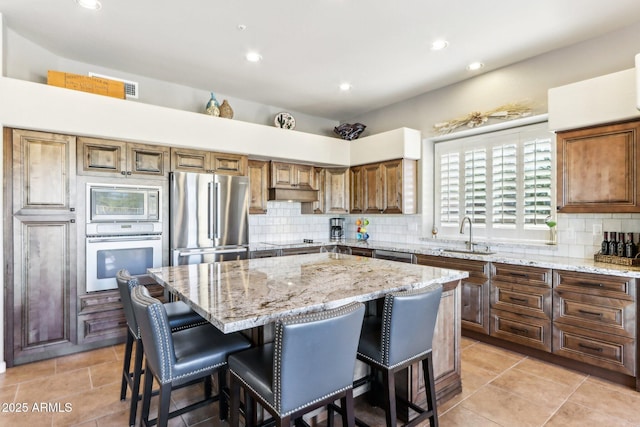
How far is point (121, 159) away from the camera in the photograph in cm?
339

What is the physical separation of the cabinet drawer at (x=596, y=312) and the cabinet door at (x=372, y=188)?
244 cm

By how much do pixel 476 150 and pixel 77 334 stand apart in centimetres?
477

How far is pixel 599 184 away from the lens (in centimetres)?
288

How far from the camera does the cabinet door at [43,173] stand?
292 cm

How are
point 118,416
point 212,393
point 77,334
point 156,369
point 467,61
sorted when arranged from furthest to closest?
point 467,61 → point 77,334 → point 212,393 → point 118,416 → point 156,369

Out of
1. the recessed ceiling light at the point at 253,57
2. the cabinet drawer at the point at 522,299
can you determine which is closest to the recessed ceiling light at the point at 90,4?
the recessed ceiling light at the point at 253,57

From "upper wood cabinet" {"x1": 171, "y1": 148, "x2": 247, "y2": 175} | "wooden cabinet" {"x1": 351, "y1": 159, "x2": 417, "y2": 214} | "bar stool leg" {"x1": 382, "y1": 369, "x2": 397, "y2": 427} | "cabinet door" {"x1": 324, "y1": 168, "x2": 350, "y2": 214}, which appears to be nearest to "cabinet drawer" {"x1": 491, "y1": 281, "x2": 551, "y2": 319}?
"wooden cabinet" {"x1": 351, "y1": 159, "x2": 417, "y2": 214}

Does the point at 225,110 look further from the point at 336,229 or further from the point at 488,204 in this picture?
the point at 488,204

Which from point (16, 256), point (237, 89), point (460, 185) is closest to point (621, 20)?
point (460, 185)

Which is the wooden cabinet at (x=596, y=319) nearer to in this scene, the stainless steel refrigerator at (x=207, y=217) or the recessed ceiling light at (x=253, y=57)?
the stainless steel refrigerator at (x=207, y=217)

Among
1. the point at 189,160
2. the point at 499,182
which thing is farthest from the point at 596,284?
the point at 189,160

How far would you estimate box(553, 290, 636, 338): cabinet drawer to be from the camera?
2.57 metres

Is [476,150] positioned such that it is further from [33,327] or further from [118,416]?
[33,327]

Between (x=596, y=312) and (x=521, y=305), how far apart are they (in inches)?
22.2
